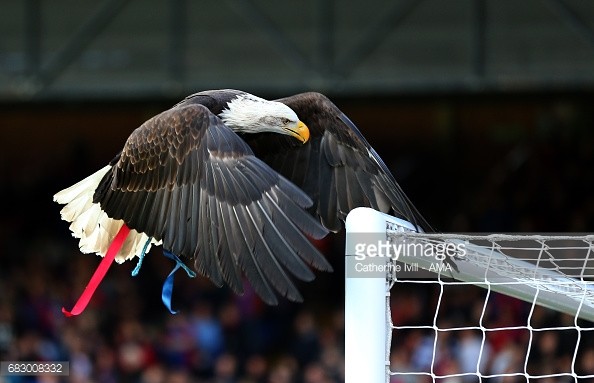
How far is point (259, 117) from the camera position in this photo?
19.2 feet

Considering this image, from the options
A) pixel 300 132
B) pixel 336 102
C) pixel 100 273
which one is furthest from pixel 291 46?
pixel 100 273

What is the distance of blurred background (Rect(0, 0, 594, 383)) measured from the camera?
32.1ft

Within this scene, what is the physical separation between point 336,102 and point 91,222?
6.15 meters

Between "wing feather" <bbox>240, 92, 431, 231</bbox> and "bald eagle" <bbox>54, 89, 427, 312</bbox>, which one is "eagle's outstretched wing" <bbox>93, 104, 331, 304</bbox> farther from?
"wing feather" <bbox>240, 92, 431, 231</bbox>

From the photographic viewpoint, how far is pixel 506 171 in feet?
41.4

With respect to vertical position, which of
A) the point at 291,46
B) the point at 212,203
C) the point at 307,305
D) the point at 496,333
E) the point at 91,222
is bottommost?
the point at 307,305

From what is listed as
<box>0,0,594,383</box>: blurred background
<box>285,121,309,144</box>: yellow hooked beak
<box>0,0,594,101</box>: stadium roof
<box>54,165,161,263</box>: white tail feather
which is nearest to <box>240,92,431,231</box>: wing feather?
<box>285,121,309,144</box>: yellow hooked beak

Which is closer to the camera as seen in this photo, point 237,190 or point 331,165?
point 237,190

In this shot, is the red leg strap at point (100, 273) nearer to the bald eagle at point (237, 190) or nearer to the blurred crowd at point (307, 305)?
the bald eagle at point (237, 190)

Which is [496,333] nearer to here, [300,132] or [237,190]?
[300,132]

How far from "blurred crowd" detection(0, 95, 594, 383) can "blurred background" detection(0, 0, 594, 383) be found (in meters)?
0.02

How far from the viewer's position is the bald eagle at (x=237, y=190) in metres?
4.28

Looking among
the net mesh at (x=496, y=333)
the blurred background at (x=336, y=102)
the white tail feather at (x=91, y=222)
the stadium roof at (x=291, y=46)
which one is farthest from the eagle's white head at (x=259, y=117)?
the stadium roof at (x=291, y=46)

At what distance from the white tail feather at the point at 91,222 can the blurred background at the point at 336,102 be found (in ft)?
12.4
